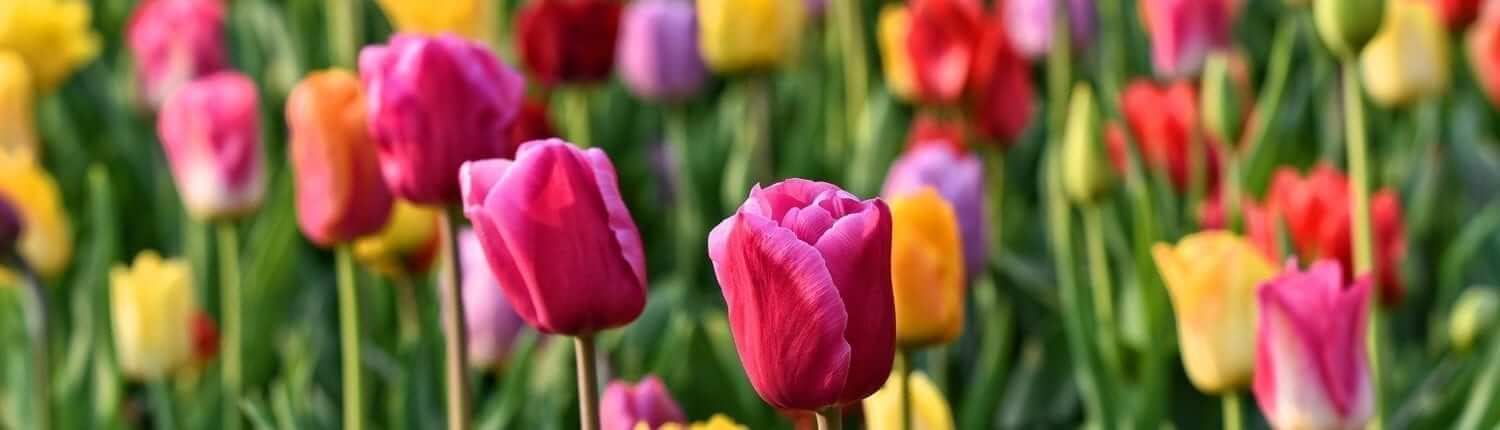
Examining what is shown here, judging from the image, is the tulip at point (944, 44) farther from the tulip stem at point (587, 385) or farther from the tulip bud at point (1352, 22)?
the tulip stem at point (587, 385)

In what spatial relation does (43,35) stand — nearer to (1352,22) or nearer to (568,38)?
(568,38)

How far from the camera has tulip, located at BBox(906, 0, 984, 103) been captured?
209cm

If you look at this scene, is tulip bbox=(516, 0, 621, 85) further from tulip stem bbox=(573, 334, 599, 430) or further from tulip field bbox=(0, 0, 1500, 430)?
tulip stem bbox=(573, 334, 599, 430)

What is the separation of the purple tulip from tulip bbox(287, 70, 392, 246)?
1.08 m

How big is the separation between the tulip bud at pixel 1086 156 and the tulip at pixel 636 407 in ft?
2.36

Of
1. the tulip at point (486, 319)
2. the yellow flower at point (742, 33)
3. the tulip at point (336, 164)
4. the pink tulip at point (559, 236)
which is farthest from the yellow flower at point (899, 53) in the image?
the pink tulip at point (559, 236)

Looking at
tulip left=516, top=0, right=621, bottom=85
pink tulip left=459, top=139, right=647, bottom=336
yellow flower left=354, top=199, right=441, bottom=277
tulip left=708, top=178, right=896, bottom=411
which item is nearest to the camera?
tulip left=708, top=178, right=896, bottom=411

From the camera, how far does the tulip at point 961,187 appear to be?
70.9 inches

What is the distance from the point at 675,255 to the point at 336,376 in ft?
1.71

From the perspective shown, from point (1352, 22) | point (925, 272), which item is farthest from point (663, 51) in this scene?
point (1352, 22)

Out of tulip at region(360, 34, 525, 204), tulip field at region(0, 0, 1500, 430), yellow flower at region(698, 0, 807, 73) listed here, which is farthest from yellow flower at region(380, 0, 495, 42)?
tulip at region(360, 34, 525, 204)

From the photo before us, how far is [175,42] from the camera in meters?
2.38

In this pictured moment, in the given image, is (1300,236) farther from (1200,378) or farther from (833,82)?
(833,82)

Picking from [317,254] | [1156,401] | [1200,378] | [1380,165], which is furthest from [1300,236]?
[317,254]
